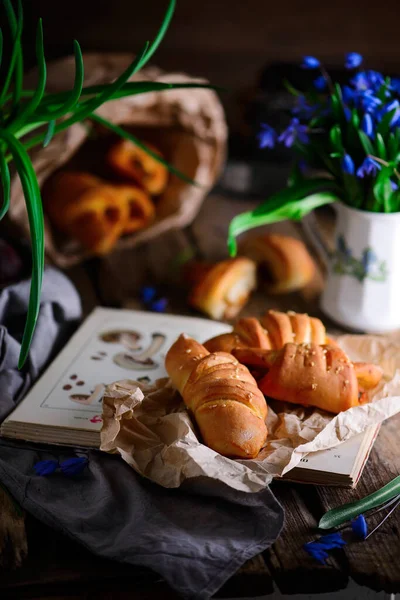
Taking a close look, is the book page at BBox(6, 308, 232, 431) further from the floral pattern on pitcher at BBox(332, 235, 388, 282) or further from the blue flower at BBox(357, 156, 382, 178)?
the blue flower at BBox(357, 156, 382, 178)

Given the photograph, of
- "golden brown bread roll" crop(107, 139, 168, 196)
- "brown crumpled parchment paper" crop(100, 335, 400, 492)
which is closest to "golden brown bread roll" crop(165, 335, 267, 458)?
"brown crumpled parchment paper" crop(100, 335, 400, 492)

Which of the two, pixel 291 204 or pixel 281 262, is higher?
pixel 291 204

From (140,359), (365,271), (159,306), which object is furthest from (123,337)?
(365,271)

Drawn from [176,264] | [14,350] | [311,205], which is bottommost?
[176,264]

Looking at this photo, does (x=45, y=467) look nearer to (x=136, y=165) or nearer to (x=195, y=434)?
(x=195, y=434)

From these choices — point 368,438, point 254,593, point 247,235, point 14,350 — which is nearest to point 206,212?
point 247,235

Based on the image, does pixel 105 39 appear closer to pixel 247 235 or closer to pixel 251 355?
pixel 247 235

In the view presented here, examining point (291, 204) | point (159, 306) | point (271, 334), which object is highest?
point (291, 204)
